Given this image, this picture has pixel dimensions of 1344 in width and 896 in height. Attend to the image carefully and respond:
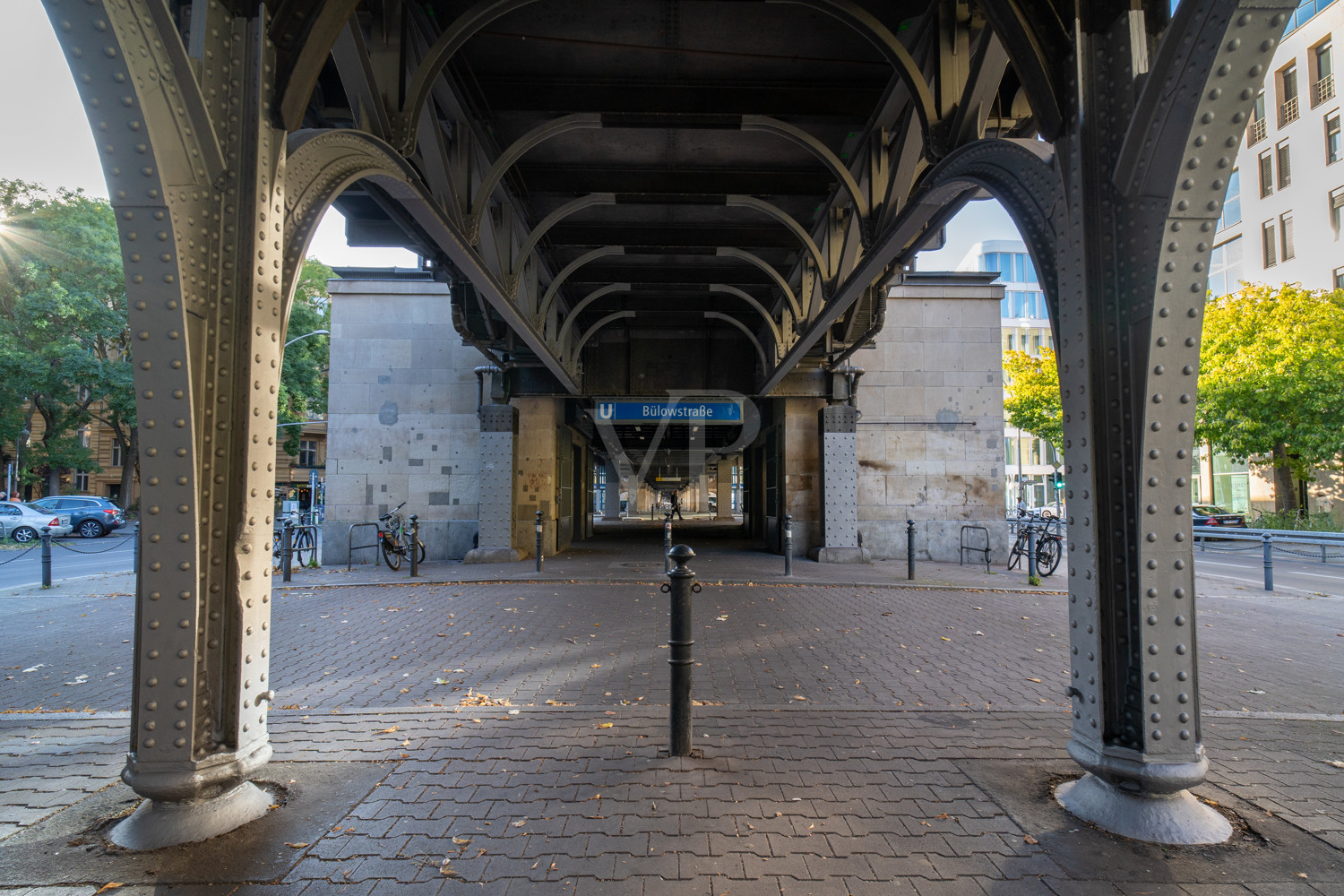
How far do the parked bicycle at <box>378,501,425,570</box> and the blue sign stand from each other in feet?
15.0

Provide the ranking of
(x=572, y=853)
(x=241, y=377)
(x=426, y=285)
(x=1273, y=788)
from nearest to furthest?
(x=572, y=853)
(x=241, y=377)
(x=1273, y=788)
(x=426, y=285)

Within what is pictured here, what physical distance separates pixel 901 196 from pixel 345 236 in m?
6.19

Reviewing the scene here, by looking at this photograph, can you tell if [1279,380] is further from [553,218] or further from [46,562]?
[46,562]

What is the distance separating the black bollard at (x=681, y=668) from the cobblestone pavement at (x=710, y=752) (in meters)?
0.17

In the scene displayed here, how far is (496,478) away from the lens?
49.1 feet

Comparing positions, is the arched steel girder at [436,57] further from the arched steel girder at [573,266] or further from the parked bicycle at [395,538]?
the parked bicycle at [395,538]

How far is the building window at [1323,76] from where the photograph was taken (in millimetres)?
27641

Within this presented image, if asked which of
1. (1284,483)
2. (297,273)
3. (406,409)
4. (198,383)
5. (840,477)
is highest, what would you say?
(406,409)

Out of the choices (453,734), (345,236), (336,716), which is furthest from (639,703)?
(345,236)

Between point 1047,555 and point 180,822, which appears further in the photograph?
point 1047,555

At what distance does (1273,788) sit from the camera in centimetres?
361

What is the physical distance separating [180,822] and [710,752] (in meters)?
2.51

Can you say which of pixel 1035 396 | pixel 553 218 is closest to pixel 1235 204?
pixel 1035 396

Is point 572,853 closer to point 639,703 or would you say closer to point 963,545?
point 639,703
